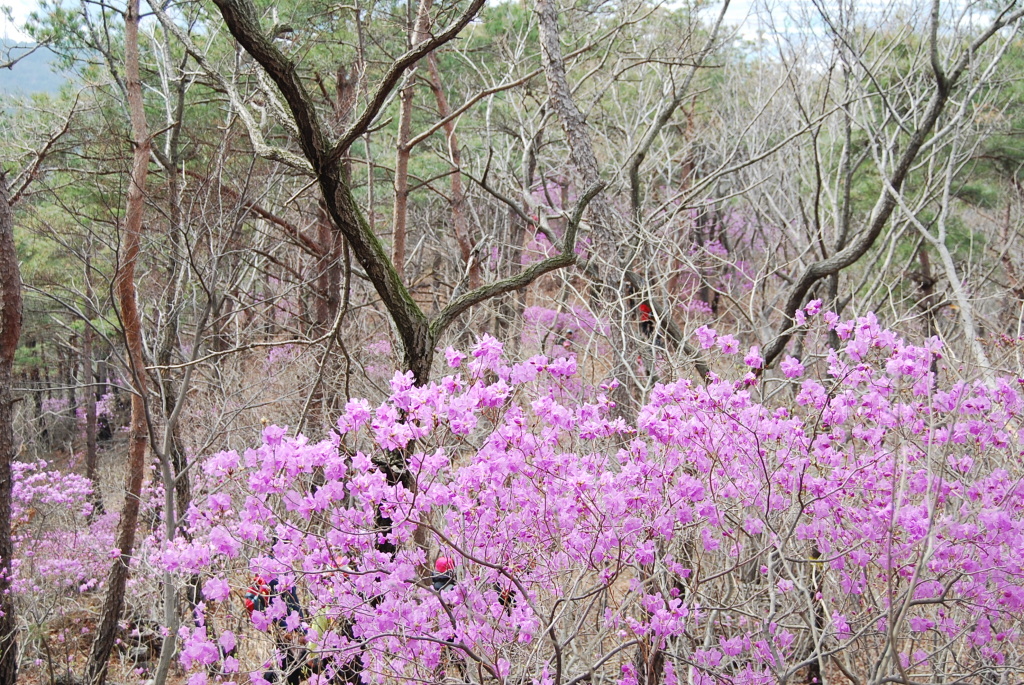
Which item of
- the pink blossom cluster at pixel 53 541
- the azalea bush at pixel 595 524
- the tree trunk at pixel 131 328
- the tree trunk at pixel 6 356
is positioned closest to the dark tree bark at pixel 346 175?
the azalea bush at pixel 595 524

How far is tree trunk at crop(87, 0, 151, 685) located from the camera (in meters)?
6.26

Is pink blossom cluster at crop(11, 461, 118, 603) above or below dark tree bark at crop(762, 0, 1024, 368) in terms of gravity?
below

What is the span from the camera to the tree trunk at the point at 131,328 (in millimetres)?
6262

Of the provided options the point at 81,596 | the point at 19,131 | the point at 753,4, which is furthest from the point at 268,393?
the point at 753,4

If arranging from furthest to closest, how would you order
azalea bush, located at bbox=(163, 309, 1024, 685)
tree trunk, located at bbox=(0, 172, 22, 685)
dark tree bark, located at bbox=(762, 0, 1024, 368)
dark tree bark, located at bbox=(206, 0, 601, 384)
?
dark tree bark, located at bbox=(762, 0, 1024, 368), tree trunk, located at bbox=(0, 172, 22, 685), dark tree bark, located at bbox=(206, 0, 601, 384), azalea bush, located at bbox=(163, 309, 1024, 685)

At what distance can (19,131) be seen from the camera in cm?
795

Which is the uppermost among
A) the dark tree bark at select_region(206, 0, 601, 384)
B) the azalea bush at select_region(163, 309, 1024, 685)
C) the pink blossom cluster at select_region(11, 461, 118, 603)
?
the dark tree bark at select_region(206, 0, 601, 384)

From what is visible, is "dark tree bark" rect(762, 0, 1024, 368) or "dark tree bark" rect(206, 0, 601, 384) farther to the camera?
"dark tree bark" rect(762, 0, 1024, 368)

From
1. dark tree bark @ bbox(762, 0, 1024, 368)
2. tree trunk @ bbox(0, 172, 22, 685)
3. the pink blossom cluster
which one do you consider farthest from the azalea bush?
the pink blossom cluster

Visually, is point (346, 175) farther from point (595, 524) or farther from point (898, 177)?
point (898, 177)

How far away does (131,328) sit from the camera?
6246mm

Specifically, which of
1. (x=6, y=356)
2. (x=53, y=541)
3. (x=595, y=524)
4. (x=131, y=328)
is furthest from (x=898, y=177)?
(x=53, y=541)

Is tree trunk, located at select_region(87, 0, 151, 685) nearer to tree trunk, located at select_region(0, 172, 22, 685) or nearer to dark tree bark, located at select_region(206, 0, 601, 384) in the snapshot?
tree trunk, located at select_region(0, 172, 22, 685)

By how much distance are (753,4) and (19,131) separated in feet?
25.2
